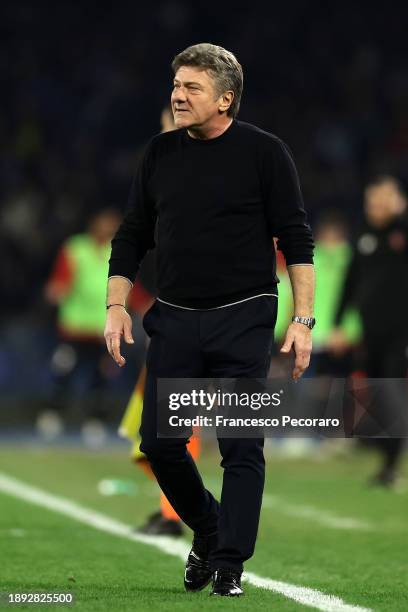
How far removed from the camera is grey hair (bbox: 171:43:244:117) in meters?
5.49

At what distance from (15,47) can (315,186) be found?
4.75 meters

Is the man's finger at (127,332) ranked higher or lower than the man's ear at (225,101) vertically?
lower

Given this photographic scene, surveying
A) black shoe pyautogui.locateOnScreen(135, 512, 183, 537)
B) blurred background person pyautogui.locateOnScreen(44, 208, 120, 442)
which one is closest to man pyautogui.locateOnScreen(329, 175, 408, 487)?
blurred background person pyautogui.locateOnScreen(44, 208, 120, 442)

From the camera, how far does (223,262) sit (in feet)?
18.3

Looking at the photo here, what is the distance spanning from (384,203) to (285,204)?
6.69 meters

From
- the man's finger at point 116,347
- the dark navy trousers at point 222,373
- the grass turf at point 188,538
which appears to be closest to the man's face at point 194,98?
the dark navy trousers at point 222,373

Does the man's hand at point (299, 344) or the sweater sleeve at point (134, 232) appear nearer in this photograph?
the man's hand at point (299, 344)

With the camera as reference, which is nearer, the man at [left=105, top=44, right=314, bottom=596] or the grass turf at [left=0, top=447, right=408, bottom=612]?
the man at [left=105, top=44, right=314, bottom=596]

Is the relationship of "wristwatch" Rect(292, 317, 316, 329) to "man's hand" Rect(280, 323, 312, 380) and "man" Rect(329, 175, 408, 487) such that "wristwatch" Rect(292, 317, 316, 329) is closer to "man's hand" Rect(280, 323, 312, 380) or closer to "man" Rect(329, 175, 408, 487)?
"man's hand" Rect(280, 323, 312, 380)

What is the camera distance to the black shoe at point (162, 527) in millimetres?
8086

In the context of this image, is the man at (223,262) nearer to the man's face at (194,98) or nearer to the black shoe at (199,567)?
the man's face at (194,98)

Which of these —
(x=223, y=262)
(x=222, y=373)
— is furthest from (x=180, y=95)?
(x=222, y=373)

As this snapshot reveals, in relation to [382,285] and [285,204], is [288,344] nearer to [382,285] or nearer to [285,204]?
[285,204]

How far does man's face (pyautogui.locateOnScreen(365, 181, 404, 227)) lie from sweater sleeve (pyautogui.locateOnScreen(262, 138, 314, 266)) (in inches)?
259
